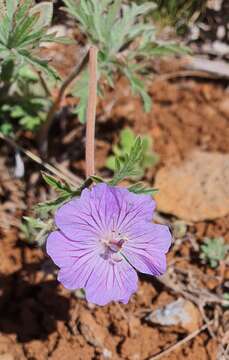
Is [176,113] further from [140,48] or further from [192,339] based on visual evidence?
[192,339]

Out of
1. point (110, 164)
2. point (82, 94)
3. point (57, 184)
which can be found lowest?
point (110, 164)

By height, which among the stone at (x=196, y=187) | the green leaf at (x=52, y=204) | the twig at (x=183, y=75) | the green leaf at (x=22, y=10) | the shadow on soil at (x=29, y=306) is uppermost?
the green leaf at (x=22, y=10)

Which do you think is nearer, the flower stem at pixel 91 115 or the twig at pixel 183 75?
the flower stem at pixel 91 115

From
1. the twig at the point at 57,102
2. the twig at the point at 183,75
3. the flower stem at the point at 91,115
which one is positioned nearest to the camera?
the flower stem at the point at 91,115

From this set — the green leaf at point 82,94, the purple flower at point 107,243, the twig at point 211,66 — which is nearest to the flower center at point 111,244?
the purple flower at point 107,243

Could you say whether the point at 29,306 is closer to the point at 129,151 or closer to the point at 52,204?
the point at 52,204

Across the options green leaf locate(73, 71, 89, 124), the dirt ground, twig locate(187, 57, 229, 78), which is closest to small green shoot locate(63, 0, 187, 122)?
green leaf locate(73, 71, 89, 124)

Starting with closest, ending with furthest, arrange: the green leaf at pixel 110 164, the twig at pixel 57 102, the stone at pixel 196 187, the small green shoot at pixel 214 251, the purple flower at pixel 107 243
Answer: the purple flower at pixel 107 243 < the twig at pixel 57 102 < the small green shoot at pixel 214 251 < the stone at pixel 196 187 < the green leaf at pixel 110 164

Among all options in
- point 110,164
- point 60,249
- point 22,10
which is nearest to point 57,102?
point 110,164

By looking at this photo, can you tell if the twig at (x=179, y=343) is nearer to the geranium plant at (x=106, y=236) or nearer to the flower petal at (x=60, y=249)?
the geranium plant at (x=106, y=236)
